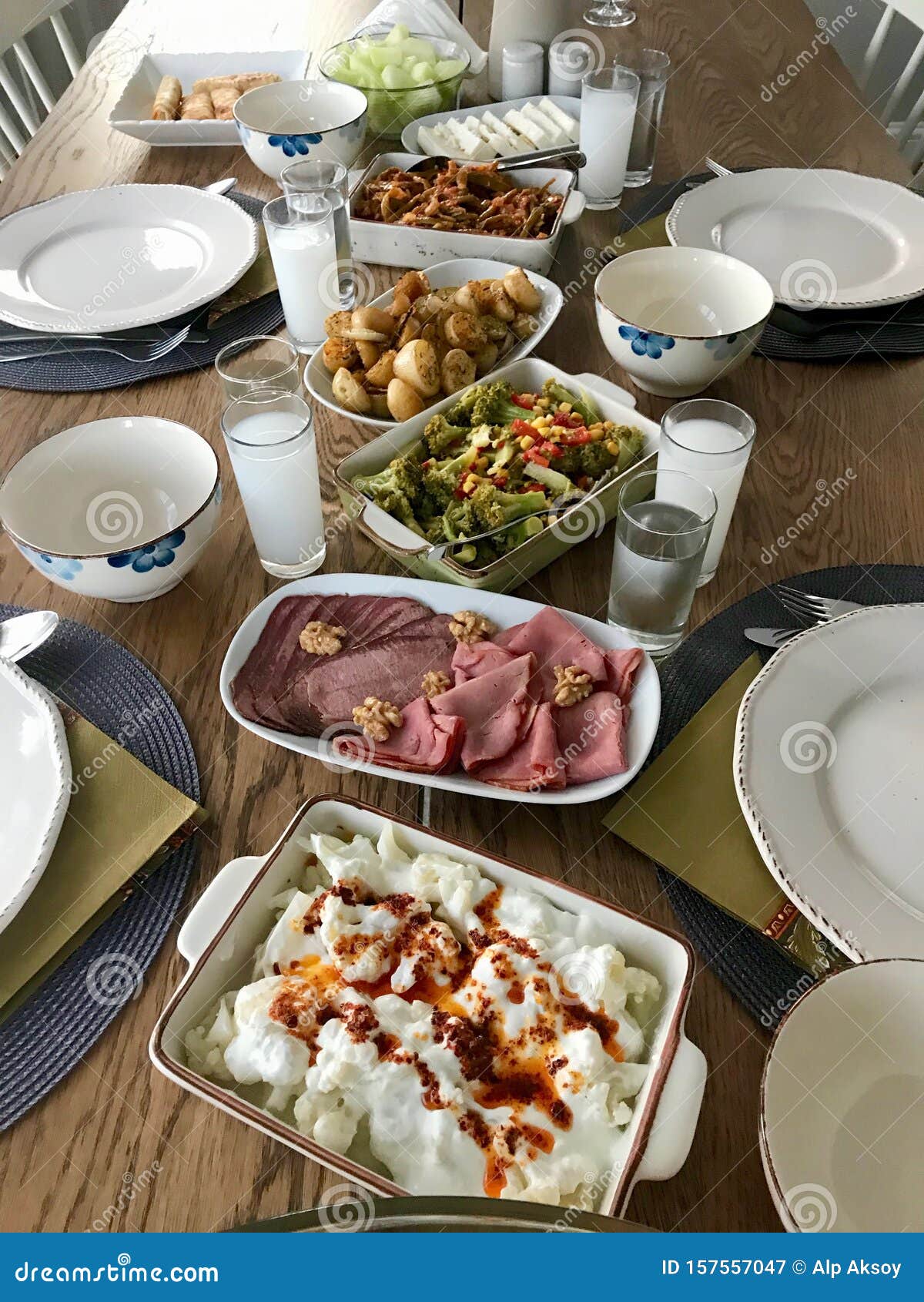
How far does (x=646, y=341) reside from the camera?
4.16ft

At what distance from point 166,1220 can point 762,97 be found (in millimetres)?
2480

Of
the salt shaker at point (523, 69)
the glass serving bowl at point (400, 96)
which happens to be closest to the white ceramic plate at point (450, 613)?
the glass serving bowl at point (400, 96)

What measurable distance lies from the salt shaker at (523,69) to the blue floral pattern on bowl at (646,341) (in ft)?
3.35

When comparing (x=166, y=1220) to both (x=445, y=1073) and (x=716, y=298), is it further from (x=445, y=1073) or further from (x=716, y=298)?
(x=716, y=298)

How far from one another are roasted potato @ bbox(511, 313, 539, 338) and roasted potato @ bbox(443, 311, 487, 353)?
0.08m

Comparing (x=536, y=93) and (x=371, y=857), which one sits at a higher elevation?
(x=536, y=93)

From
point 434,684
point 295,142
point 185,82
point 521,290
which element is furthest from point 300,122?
point 434,684

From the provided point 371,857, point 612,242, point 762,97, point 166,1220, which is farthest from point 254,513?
point 762,97

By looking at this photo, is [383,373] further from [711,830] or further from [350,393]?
[711,830]

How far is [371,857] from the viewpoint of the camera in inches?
30.6

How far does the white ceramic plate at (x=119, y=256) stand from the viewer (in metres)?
1.53

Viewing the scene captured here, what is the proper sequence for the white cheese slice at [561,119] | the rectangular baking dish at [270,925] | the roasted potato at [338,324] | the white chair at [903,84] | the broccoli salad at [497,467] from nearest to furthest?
the rectangular baking dish at [270,925]
the broccoli salad at [497,467]
the roasted potato at [338,324]
the white cheese slice at [561,119]
the white chair at [903,84]

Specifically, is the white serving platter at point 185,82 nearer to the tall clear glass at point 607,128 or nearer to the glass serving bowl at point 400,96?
the glass serving bowl at point 400,96

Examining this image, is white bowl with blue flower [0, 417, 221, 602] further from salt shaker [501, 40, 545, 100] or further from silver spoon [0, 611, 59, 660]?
salt shaker [501, 40, 545, 100]
